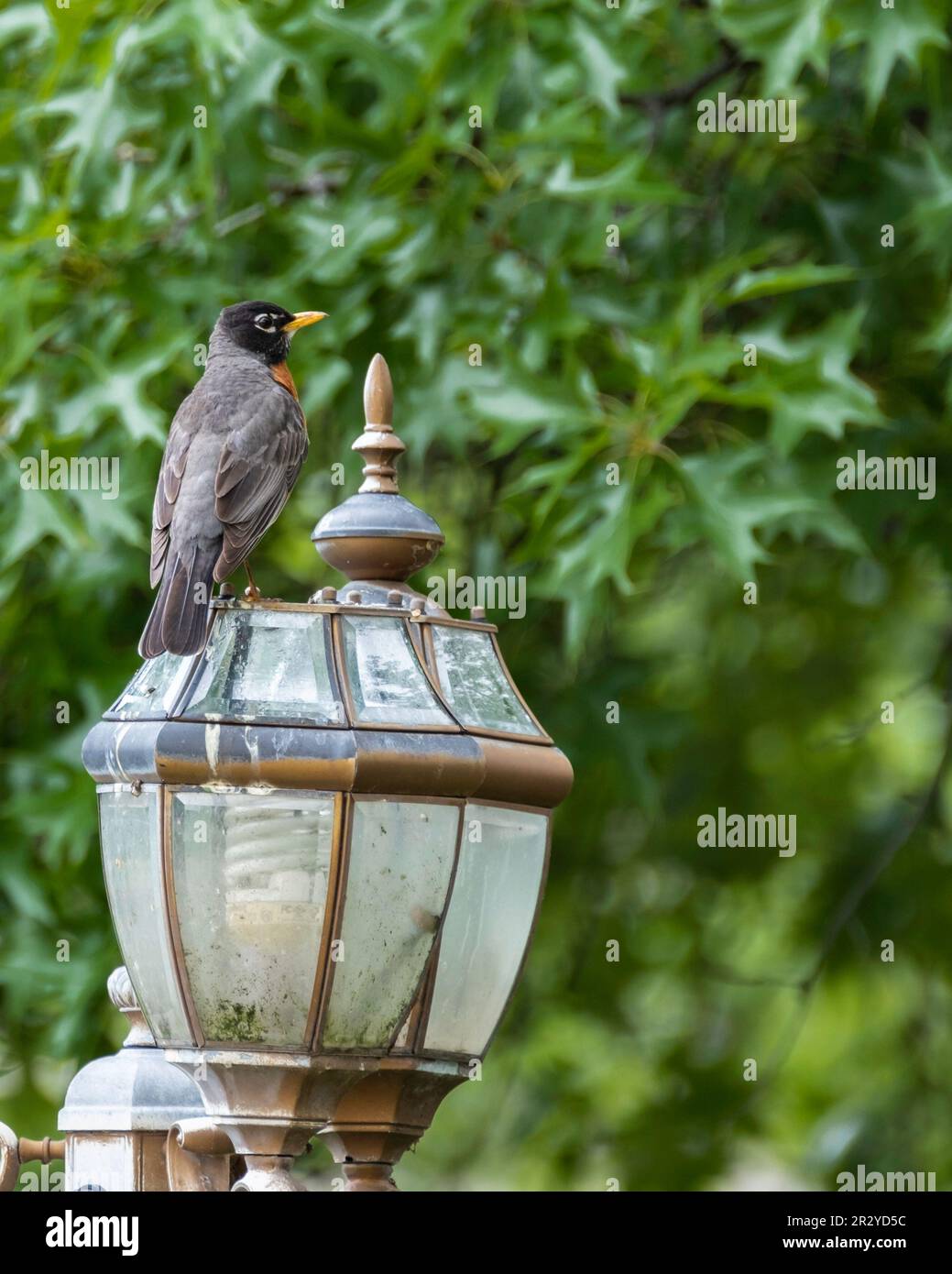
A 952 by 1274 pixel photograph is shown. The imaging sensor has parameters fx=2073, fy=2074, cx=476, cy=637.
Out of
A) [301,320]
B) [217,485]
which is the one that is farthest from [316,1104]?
[301,320]

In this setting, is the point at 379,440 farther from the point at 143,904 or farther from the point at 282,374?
the point at 282,374

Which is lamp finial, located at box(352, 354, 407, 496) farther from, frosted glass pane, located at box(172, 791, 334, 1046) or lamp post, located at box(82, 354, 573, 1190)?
frosted glass pane, located at box(172, 791, 334, 1046)

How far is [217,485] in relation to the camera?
3.69 metres

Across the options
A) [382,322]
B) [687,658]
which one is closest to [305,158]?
[382,322]

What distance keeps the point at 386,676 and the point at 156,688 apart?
1.09 ft

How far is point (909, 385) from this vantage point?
6520mm

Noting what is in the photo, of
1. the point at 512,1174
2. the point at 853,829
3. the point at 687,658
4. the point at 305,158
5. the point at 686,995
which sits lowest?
the point at 512,1174

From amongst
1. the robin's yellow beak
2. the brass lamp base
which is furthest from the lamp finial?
the robin's yellow beak

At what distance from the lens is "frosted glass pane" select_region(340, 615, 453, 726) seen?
9.27 feet

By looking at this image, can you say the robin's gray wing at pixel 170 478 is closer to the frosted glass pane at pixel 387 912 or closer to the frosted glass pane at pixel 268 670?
the frosted glass pane at pixel 268 670

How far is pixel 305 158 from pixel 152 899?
3.53 meters

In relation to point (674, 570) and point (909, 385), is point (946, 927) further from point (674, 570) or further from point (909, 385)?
point (909, 385)

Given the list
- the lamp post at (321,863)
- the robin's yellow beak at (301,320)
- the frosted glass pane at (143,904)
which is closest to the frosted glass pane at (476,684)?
the lamp post at (321,863)

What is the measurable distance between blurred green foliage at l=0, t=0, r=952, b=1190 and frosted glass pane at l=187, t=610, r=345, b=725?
2.17 metres
